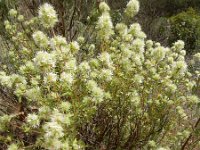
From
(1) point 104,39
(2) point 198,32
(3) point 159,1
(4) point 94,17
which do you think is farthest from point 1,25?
(3) point 159,1

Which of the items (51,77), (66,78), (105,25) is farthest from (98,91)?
(105,25)

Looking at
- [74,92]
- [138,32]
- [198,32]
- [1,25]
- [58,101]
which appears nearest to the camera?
[58,101]

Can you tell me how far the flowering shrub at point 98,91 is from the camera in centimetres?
259

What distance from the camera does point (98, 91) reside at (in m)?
2.62

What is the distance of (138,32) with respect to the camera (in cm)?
315

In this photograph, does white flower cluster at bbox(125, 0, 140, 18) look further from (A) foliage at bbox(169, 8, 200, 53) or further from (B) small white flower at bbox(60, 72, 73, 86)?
(A) foliage at bbox(169, 8, 200, 53)

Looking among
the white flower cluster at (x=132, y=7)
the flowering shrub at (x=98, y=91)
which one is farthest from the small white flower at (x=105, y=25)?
the white flower cluster at (x=132, y=7)

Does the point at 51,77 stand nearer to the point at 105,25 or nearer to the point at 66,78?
the point at 66,78

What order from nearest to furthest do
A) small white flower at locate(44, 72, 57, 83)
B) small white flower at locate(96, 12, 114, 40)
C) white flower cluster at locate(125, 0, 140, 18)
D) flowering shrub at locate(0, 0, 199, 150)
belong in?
small white flower at locate(44, 72, 57, 83), flowering shrub at locate(0, 0, 199, 150), small white flower at locate(96, 12, 114, 40), white flower cluster at locate(125, 0, 140, 18)

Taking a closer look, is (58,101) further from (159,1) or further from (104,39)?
(159,1)

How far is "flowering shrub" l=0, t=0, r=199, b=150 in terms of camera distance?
259cm

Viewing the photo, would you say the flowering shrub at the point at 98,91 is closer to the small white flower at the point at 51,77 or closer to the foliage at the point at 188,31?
the small white flower at the point at 51,77

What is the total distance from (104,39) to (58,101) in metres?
0.63

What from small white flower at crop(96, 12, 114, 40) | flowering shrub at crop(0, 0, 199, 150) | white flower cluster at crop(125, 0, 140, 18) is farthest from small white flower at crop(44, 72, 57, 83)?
white flower cluster at crop(125, 0, 140, 18)
